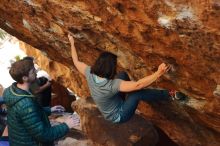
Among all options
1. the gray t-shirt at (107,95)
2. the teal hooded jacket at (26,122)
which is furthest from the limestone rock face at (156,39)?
the teal hooded jacket at (26,122)

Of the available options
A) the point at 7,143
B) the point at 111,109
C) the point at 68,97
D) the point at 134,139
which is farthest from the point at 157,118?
the point at 68,97

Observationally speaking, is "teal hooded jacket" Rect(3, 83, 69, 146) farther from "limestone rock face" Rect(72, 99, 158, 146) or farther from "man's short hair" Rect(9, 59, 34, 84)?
"limestone rock face" Rect(72, 99, 158, 146)

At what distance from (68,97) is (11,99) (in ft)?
24.6

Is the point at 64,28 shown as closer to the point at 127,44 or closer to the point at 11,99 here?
the point at 127,44

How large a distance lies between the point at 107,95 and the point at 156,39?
1.26m

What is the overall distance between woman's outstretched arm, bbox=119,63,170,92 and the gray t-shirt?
0.14 m

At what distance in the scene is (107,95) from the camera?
6008mm

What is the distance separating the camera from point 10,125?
5.66 metres

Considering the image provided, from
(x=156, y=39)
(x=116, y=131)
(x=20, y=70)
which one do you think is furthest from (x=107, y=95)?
(x=116, y=131)

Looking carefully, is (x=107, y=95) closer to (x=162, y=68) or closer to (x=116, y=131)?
(x=162, y=68)

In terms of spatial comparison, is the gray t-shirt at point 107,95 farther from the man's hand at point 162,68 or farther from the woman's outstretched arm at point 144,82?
the man's hand at point 162,68

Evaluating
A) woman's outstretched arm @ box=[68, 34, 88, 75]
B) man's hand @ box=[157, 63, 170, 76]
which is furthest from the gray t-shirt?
man's hand @ box=[157, 63, 170, 76]

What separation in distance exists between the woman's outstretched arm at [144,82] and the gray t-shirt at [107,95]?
0.14 m

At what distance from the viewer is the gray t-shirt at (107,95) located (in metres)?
5.89
